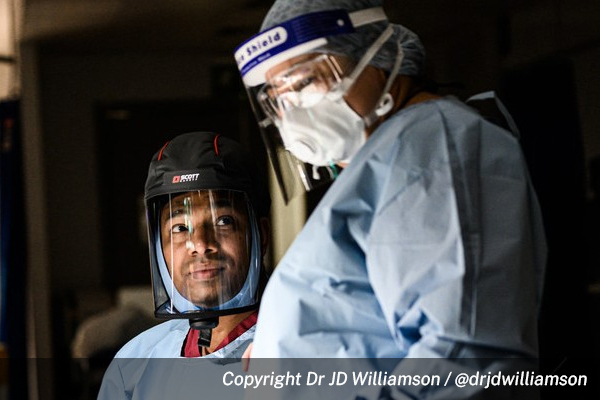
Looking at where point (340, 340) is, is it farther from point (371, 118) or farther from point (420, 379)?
point (371, 118)

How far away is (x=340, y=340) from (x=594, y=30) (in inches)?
48.1

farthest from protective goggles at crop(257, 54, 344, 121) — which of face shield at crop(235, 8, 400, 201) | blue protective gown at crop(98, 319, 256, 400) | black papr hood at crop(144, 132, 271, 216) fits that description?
blue protective gown at crop(98, 319, 256, 400)

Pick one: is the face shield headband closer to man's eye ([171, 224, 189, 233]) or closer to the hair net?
the hair net

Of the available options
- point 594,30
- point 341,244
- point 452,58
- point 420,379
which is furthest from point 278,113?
point 594,30

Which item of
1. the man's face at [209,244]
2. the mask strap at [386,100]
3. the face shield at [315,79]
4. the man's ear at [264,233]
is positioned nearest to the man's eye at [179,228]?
the man's face at [209,244]

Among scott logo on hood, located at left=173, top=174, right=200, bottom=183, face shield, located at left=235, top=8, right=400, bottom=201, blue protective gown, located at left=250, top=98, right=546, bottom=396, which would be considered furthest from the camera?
scott logo on hood, located at left=173, top=174, right=200, bottom=183

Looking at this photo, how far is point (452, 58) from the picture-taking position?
215cm

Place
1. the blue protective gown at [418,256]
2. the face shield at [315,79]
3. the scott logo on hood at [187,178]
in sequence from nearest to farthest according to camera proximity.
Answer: the blue protective gown at [418,256]
the face shield at [315,79]
the scott logo on hood at [187,178]

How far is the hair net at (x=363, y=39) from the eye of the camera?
139cm

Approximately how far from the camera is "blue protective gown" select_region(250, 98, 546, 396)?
3.94ft

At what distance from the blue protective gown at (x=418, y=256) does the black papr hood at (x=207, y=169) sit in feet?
1.10

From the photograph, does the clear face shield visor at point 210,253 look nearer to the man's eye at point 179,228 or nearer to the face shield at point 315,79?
the man's eye at point 179,228

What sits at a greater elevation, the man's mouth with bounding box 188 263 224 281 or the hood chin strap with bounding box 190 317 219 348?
the man's mouth with bounding box 188 263 224 281

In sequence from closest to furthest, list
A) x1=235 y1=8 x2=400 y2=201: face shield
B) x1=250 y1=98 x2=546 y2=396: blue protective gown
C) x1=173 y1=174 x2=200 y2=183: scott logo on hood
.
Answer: x1=250 y1=98 x2=546 y2=396: blue protective gown → x1=235 y1=8 x2=400 y2=201: face shield → x1=173 y1=174 x2=200 y2=183: scott logo on hood
